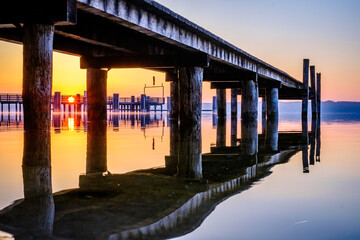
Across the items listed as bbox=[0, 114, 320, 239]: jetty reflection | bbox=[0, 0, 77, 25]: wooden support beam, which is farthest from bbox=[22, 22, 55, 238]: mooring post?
bbox=[0, 114, 320, 239]: jetty reflection

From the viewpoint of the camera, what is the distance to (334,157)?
775 cm

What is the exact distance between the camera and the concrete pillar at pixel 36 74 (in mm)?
8047

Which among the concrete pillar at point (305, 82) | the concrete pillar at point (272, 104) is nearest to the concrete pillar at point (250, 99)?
the concrete pillar at point (272, 104)

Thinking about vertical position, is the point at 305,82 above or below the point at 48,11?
above

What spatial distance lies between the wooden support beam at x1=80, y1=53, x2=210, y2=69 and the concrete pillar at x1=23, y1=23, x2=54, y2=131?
8281 mm

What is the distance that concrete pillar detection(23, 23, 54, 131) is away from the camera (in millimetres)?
8047

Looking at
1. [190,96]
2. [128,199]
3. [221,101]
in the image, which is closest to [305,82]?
[221,101]

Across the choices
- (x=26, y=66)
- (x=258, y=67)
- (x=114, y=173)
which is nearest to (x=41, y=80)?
(x=26, y=66)

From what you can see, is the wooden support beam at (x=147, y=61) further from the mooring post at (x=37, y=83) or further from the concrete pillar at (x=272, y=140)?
the mooring post at (x=37, y=83)

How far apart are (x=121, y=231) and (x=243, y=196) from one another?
62.5 inches

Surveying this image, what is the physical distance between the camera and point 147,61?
1706cm

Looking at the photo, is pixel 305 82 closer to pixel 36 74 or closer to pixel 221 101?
pixel 221 101

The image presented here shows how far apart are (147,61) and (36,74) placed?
9.26 m

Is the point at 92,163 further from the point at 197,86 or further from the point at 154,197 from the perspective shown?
the point at 197,86
